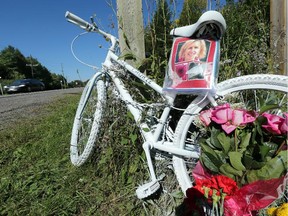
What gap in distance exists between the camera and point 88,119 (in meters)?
1.80

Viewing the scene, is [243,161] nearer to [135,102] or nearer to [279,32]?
[135,102]

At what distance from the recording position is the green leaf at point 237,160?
0.83 m

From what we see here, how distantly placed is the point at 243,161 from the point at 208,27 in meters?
0.59

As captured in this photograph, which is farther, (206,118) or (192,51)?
(192,51)

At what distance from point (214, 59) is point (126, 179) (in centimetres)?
94

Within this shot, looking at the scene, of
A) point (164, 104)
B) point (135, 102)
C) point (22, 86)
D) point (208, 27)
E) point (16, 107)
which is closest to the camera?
point (208, 27)

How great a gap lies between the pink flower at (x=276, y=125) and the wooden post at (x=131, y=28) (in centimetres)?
102

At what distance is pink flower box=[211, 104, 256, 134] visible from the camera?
86 centimetres

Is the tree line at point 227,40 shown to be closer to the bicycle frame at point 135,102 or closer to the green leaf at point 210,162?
the bicycle frame at point 135,102

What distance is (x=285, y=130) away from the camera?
2.63 feet

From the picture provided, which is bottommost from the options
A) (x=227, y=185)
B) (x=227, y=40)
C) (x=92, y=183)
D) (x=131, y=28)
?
(x=92, y=183)

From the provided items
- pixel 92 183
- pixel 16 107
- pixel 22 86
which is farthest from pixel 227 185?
pixel 22 86

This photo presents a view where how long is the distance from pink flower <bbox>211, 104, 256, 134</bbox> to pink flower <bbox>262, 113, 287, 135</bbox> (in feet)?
0.16

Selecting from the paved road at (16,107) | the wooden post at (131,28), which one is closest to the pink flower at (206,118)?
the wooden post at (131,28)
